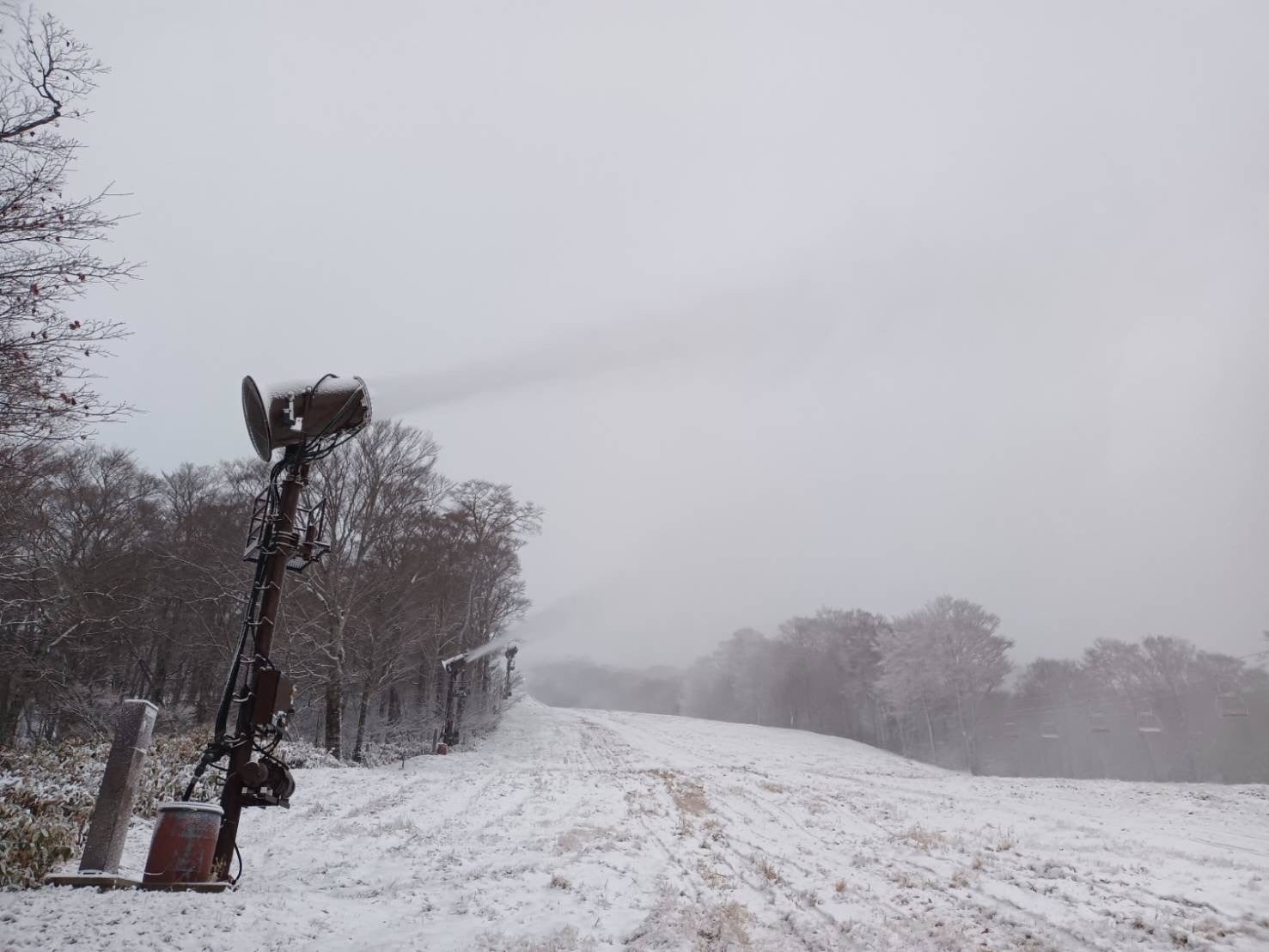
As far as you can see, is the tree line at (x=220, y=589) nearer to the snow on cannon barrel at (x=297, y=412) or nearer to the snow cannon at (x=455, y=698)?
the snow cannon at (x=455, y=698)

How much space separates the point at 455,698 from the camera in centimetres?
3284

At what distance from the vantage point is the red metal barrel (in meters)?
6.60

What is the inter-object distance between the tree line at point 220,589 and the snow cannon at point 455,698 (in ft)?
5.45

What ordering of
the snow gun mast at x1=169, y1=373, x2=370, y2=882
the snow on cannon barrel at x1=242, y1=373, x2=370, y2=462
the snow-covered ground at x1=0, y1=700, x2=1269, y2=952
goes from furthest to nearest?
1. the snow on cannon barrel at x1=242, y1=373, x2=370, y2=462
2. the snow gun mast at x1=169, y1=373, x2=370, y2=882
3. the snow-covered ground at x1=0, y1=700, x2=1269, y2=952

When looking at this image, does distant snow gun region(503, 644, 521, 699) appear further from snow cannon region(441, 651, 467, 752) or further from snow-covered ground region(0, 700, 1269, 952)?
snow-covered ground region(0, 700, 1269, 952)

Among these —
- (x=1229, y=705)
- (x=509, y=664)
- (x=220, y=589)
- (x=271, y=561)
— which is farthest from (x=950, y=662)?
(x=271, y=561)

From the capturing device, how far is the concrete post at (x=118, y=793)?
6.84m

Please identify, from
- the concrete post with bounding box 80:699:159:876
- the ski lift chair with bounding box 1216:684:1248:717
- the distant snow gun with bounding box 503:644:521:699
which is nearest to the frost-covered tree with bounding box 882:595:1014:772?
the ski lift chair with bounding box 1216:684:1248:717

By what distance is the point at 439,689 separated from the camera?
123 feet

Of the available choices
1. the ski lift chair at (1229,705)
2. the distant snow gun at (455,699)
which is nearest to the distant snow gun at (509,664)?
the distant snow gun at (455,699)

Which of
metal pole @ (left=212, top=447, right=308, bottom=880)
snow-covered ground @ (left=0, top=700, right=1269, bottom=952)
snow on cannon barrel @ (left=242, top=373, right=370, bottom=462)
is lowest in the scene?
snow-covered ground @ (left=0, top=700, right=1269, bottom=952)

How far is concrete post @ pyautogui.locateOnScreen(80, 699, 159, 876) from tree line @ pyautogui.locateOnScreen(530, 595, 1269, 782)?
141ft

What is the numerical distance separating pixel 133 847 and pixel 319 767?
10.00m

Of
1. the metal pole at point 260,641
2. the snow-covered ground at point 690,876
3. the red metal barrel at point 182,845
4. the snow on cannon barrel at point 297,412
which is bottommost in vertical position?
the snow-covered ground at point 690,876
